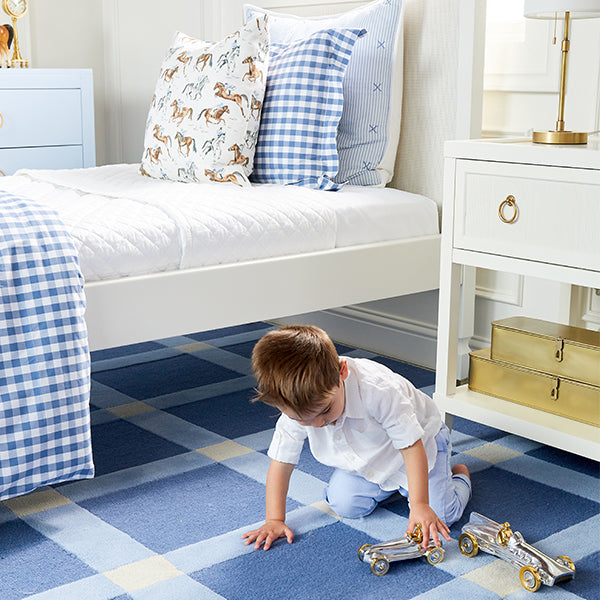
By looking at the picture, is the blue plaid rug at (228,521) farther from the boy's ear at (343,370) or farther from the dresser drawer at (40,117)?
the dresser drawer at (40,117)

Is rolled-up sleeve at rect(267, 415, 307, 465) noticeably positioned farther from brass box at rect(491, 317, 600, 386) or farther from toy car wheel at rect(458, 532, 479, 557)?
brass box at rect(491, 317, 600, 386)

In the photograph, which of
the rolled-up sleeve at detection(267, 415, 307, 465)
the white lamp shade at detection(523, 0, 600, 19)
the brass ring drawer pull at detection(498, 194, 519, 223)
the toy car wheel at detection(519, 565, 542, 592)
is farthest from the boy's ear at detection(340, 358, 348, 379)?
the white lamp shade at detection(523, 0, 600, 19)

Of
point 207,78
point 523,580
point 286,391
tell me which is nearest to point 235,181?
point 207,78

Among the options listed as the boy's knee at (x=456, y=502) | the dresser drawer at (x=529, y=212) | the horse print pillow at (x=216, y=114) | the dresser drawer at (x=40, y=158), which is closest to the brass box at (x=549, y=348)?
the dresser drawer at (x=529, y=212)

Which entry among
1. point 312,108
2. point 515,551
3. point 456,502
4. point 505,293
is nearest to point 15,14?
point 312,108

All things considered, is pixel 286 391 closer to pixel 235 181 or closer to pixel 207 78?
pixel 235 181

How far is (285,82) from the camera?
2.12 m

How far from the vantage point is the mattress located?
1.61 m

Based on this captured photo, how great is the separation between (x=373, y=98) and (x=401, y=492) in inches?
44.2

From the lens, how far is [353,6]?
2.38 meters

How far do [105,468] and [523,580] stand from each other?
85 cm

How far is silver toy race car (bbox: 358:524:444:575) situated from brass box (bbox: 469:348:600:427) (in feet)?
1.53

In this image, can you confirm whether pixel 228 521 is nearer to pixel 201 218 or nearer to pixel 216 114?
pixel 201 218

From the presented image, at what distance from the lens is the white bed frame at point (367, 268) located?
1.62 meters
